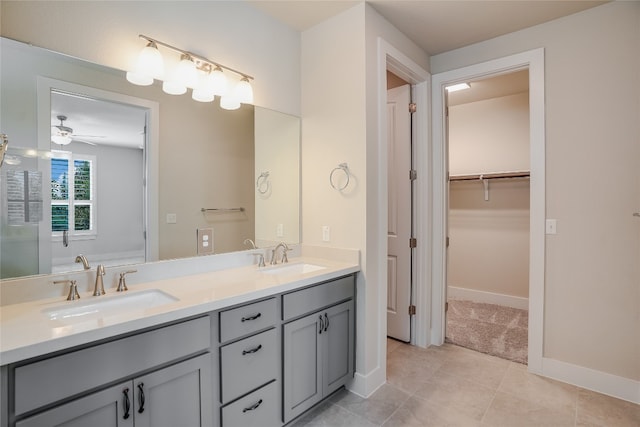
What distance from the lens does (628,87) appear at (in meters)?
2.10

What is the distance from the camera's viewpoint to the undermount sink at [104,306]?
4.16 feet

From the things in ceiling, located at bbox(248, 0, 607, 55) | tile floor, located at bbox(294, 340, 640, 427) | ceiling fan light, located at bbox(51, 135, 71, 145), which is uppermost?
ceiling, located at bbox(248, 0, 607, 55)

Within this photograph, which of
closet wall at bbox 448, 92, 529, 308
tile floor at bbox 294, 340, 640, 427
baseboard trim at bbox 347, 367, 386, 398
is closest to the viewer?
tile floor at bbox 294, 340, 640, 427

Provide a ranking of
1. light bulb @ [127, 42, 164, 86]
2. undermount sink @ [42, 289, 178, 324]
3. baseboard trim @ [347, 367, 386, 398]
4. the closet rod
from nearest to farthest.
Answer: undermount sink @ [42, 289, 178, 324] → light bulb @ [127, 42, 164, 86] → baseboard trim @ [347, 367, 386, 398] → the closet rod

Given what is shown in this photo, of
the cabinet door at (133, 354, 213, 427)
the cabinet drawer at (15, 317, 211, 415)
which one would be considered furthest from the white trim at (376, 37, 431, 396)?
the cabinet drawer at (15, 317, 211, 415)

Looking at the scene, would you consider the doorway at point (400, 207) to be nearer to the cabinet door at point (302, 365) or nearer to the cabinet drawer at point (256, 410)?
the cabinet door at point (302, 365)

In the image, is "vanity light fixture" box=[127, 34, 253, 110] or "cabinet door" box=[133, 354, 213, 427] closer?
"cabinet door" box=[133, 354, 213, 427]

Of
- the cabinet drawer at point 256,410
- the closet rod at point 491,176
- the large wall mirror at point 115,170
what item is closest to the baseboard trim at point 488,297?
the closet rod at point 491,176

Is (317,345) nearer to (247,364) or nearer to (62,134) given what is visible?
(247,364)

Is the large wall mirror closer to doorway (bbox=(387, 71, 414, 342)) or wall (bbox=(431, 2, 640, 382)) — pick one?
doorway (bbox=(387, 71, 414, 342))

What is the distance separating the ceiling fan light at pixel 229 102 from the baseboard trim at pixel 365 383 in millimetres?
1951

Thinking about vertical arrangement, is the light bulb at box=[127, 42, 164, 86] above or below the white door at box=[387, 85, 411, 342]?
above

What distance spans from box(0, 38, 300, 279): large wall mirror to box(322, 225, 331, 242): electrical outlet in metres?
0.37

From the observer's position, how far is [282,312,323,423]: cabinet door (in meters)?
1.72
